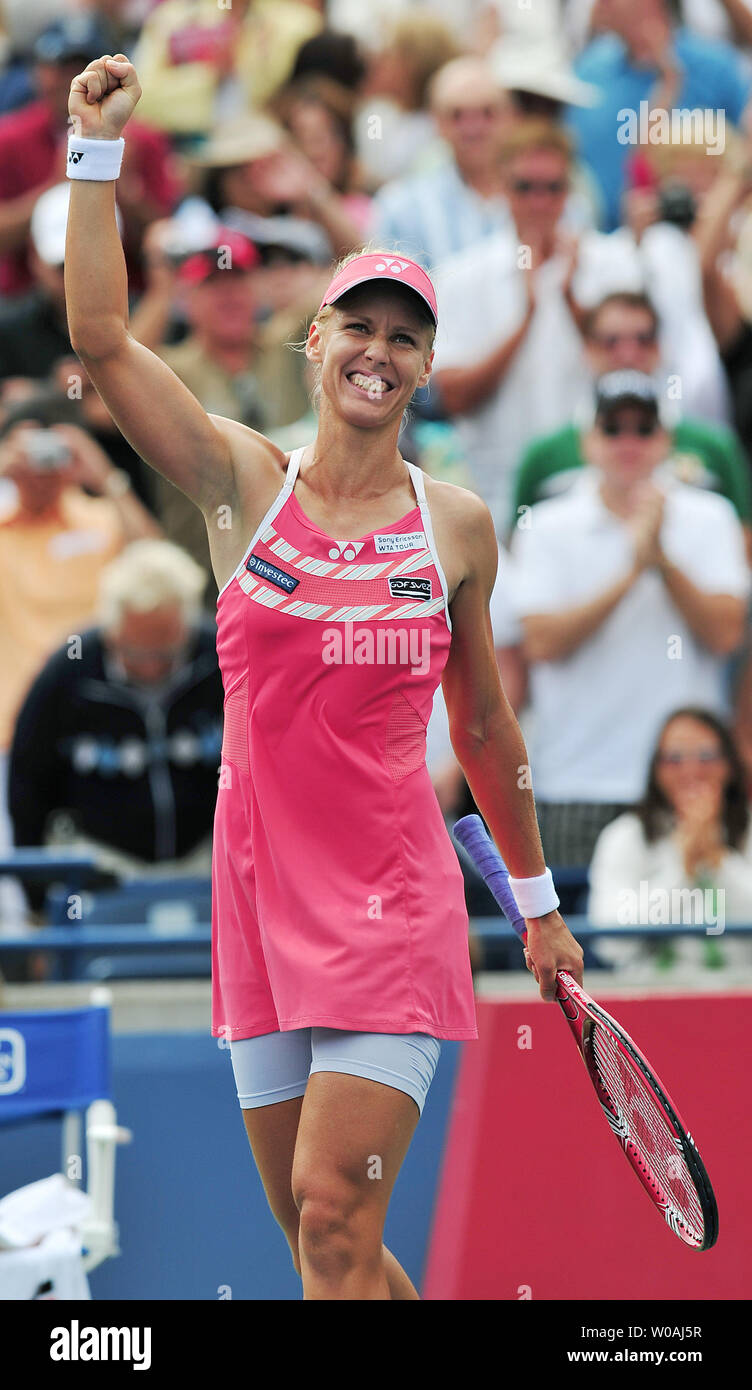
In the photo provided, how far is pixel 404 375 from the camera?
3453 mm

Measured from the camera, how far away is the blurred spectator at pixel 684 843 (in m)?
5.88

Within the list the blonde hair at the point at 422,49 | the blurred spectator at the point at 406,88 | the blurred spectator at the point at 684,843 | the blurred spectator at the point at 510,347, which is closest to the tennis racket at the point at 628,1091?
the blurred spectator at the point at 684,843

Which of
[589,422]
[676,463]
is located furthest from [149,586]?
[676,463]

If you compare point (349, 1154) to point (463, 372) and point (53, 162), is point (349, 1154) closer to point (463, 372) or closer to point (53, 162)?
point (463, 372)

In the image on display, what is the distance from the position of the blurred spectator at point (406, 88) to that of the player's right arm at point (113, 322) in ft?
19.6

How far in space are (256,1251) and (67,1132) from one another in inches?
22.6

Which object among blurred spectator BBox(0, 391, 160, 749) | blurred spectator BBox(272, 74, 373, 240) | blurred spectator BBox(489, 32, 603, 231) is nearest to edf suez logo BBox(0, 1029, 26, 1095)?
blurred spectator BBox(0, 391, 160, 749)

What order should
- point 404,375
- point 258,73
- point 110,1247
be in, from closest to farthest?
point 404,375, point 110,1247, point 258,73

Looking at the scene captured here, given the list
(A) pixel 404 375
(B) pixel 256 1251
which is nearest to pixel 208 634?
(B) pixel 256 1251

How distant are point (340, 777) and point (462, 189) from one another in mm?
5102

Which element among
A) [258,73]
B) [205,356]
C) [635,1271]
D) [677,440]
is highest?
Result: [258,73]

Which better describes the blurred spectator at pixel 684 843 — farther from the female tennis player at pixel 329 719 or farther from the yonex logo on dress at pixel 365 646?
the yonex logo on dress at pixel 365 646

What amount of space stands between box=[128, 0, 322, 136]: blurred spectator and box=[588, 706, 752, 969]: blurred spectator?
170 inches

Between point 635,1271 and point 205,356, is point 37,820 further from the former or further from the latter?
point 635,1271
